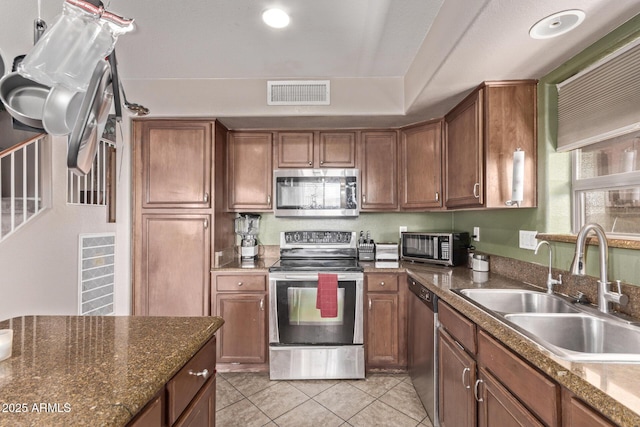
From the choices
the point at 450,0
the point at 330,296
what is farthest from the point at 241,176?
the point at 450,0

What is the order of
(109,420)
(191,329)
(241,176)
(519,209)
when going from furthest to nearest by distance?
(241,176) < (519,209) < (191,329) < (109,420)

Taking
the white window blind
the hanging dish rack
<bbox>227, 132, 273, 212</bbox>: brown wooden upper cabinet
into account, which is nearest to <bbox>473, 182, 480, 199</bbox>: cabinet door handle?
the white window blind

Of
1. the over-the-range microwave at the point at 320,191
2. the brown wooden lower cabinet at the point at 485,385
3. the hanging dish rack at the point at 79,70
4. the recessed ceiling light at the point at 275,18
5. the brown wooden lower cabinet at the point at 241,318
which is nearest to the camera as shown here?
the hanging dish rack at the point at 79,70

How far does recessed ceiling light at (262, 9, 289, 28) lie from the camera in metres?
1.67

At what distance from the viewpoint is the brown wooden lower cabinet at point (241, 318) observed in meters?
2.46

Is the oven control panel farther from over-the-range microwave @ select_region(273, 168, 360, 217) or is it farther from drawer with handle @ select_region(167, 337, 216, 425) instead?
drawer with handle @ select_region(167, 337, 216, 425)

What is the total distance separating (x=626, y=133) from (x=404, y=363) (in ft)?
6.85

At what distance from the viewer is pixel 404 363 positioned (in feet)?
7.98

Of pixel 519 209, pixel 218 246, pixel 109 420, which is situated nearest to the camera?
pixel 109 420

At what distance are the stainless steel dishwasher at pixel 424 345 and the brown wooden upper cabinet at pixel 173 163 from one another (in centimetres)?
189

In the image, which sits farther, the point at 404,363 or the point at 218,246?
the point at 218,246

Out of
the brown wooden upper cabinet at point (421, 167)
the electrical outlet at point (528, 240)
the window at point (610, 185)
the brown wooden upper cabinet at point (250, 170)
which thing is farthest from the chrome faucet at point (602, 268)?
the brown wooden upper cabinet at point (250, 170)

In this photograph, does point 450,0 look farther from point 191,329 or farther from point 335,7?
point 191,329

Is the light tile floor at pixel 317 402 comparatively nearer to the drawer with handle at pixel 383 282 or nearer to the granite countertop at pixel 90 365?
the drawer with handle at pixel 383 282
